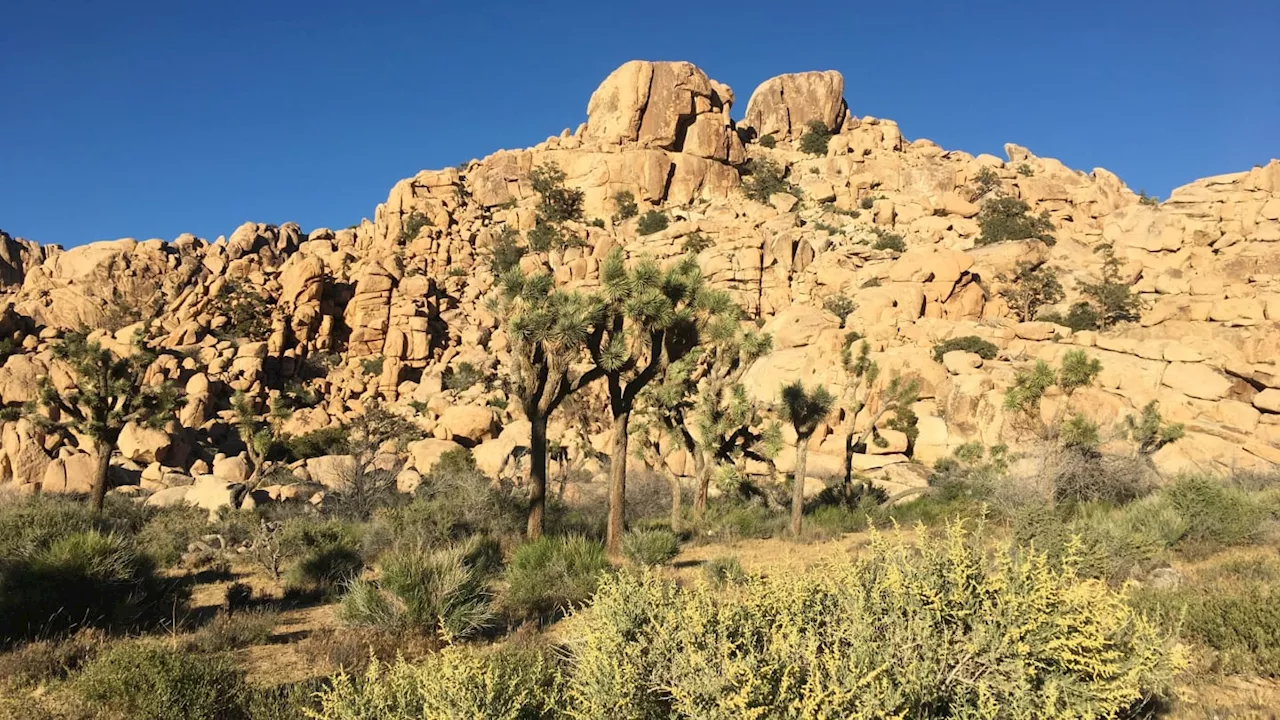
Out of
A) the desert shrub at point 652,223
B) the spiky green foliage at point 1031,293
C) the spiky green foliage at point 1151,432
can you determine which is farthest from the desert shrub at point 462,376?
the spiky green foliage at point 1031,293

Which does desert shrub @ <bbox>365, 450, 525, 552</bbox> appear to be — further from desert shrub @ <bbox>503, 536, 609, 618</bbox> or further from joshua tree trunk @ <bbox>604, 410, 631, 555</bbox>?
joshua tree trunk @ <bbox>604, 410, 631, 555</bbox>

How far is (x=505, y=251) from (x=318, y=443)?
2181 centimetres

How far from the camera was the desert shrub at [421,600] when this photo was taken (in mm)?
6875

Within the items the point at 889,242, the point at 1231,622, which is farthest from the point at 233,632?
the point at 889,242

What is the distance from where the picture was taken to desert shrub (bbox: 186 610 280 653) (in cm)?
667

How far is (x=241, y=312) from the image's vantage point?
37281 millimetres

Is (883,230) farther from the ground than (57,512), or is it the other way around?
(883,230)

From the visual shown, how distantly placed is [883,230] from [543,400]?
4227cm

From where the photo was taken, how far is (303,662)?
6297 mm

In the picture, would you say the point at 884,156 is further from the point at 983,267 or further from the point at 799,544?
the point at 799,544

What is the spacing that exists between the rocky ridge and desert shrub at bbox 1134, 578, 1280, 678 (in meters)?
12.9

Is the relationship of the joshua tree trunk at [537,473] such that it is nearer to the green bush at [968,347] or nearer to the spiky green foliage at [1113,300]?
the green bush at [968,347]

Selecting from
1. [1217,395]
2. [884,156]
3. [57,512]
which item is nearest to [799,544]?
[57,512]

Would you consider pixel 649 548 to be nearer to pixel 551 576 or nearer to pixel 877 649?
pixel 551 576
